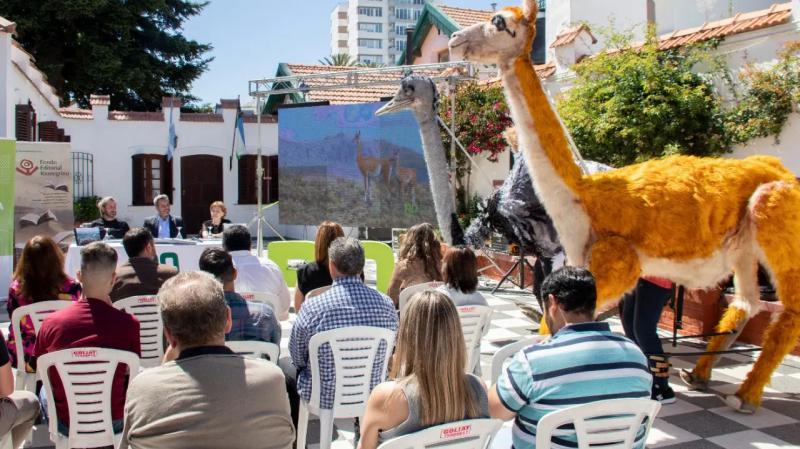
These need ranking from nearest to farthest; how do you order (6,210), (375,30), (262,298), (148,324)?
(148,324) → (262,298) → (6,210) → (375,30)

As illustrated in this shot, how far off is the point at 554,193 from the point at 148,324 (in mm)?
2727

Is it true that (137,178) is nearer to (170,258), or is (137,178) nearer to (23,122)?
(23,122)

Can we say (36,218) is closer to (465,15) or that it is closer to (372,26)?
(465,15)

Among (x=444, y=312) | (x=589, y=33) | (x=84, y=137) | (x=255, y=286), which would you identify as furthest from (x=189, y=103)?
(x=444, y=312)

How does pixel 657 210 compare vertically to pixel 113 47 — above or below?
below

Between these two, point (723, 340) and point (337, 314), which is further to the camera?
point (723, 340)

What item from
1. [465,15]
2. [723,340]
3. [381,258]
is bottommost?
[723,340]

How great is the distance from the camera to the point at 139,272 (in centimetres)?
449

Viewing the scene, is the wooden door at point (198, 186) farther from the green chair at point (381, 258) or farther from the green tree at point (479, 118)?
the green chair at point (381, 258)

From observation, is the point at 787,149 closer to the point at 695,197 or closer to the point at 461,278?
the point at 695,197

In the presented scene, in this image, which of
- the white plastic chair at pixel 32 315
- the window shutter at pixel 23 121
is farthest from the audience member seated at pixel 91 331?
the window shutter at pixel 23 121

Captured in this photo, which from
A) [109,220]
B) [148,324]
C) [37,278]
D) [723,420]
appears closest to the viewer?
[37,278]

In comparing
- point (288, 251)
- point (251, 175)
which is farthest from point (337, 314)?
point (251, 175)

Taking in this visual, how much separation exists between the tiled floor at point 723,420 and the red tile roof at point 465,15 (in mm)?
17821
